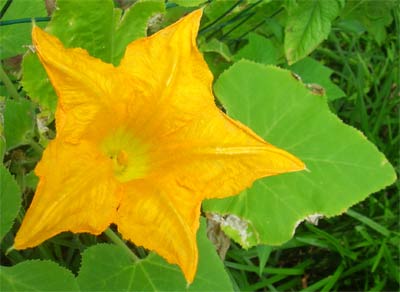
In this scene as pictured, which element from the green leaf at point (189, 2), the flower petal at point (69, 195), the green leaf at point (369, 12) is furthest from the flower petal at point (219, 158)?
the green leaf at point (369, 12)

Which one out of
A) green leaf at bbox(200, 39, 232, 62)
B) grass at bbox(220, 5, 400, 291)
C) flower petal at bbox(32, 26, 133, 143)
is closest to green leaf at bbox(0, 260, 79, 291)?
flower petal at bbox(32, 26, 133, 143)

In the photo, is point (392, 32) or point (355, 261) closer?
point (355, 261)

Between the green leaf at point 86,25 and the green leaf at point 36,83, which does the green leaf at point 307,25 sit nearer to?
the green leaf at point 86,25

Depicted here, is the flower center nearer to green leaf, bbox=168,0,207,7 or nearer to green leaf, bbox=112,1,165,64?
green leaf, bbox=112,1,165,64

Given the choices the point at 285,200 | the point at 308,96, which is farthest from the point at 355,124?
the point at 285,200

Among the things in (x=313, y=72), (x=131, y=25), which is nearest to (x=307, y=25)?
(x=313, y=72)

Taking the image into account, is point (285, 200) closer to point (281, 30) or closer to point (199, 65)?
point (199, 65)
